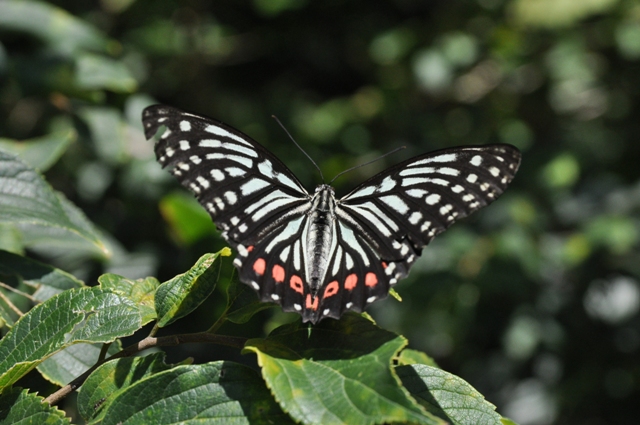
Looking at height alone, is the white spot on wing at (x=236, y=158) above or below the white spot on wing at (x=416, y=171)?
below

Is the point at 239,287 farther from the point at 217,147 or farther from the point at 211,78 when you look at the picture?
the point at 211,78

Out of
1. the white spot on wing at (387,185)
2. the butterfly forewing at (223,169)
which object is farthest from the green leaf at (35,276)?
the white spot on wing at (387,185)

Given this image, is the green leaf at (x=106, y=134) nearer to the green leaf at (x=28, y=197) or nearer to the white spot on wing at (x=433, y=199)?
the green leaf at (x=28, y=197)

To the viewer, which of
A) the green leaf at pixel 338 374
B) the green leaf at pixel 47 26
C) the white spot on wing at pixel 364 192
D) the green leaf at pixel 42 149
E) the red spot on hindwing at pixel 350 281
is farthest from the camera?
the green leaf at pixel 47 26

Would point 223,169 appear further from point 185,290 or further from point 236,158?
point 185,290

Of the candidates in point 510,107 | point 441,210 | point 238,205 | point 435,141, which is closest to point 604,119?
point 510,107

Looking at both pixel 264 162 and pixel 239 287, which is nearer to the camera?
pixel 239 287

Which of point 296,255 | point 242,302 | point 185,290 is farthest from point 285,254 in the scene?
point 185,290
